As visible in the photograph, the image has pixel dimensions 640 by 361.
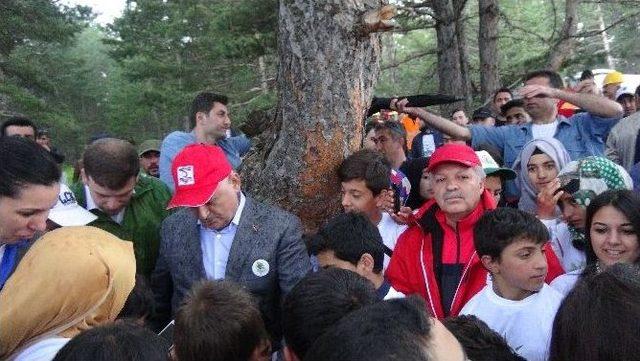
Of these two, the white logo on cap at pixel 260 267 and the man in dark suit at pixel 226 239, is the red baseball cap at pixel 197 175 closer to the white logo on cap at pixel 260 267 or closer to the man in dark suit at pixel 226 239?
the man in dark suit at pixel 226 239

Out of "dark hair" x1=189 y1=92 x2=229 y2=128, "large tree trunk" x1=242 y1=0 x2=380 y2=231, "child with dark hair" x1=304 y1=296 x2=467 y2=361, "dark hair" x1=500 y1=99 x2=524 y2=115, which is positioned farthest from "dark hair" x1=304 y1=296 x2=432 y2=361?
"dark hair" x1=500 y1=99 x2=524 y2=115

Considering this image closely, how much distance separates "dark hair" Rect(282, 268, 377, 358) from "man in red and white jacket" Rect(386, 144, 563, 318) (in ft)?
3.44

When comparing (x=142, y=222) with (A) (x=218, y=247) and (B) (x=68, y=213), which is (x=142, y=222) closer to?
(B) (x=68, y=213)

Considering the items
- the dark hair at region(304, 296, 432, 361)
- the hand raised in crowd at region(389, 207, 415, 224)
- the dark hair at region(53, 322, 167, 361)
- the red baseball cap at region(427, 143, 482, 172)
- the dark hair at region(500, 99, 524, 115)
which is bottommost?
the dark hair at region(53, 322, 167, 361)

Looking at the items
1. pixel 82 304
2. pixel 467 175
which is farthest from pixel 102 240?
pixel 467 175

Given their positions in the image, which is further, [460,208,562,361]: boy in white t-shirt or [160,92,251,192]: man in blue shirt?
[160,92,251,192]: man in blue shirt

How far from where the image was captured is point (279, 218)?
8.89 feet

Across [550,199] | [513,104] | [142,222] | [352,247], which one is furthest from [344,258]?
[513,104]

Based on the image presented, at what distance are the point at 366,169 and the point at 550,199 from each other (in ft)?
3.42

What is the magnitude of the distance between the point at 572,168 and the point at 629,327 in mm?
2007

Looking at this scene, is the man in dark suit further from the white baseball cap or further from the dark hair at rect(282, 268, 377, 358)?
the dark hair at rect(282, 268, 377, 358)

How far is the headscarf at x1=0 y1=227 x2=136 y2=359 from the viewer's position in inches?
64.7

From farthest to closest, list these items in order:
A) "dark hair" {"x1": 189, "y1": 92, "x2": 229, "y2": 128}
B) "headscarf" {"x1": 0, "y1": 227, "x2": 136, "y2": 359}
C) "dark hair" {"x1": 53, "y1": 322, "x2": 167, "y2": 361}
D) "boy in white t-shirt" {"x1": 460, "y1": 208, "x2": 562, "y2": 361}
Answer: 1. "dark hair" {"x1": 189, "y1": 92, "x2": 229, "y2": 128}
2. "boy in white t-shirt" {"x1": 460, "y1": 208, "x2": 562, "y2": 361}
3. "headscarf" {"x1": 0, "y1": 227, "x2": 136, "y2": 359}
4. "dark hair" {"x1": 53, "y1": 322, "x2": 167, "y2": 361}

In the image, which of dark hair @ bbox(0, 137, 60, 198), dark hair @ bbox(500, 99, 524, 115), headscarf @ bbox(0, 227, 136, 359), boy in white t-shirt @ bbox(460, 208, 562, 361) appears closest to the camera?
headscarf @ bbox(0, 227, 136, 359)
